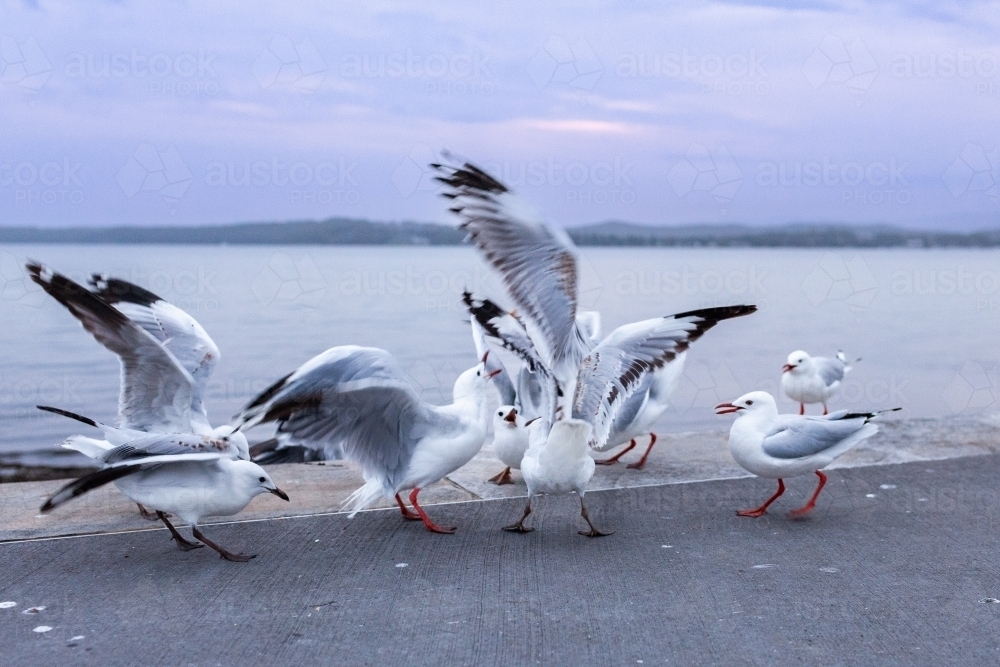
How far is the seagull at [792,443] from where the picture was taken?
17.8 ft

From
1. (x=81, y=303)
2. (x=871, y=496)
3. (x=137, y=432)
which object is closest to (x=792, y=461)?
(x=871, y=496)

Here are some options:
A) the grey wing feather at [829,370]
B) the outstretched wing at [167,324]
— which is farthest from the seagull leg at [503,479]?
the grey wing feather at [829,370]

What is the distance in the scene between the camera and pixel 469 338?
18172 mm

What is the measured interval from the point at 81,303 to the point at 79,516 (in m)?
1.17

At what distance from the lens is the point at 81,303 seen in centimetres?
520

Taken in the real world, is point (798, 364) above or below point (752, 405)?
below

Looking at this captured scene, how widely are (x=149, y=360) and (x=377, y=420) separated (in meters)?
1.28

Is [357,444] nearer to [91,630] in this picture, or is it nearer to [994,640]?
[91,630]

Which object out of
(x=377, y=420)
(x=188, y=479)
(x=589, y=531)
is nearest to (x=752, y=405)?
(x=589, y=531)

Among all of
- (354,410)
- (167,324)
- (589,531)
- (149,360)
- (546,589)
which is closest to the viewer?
(546,589)

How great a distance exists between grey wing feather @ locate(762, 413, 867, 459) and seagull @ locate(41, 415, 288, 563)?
8.75 feet

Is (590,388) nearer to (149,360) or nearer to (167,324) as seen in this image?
(149,360)

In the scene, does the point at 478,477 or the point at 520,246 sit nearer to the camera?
the point at 520,246

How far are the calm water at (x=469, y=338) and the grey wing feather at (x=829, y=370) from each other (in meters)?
1.74
